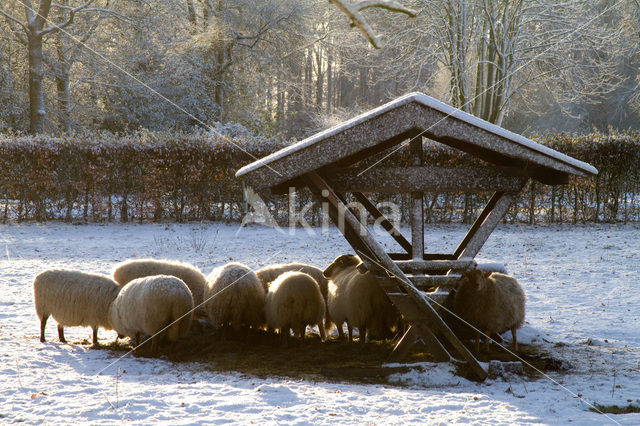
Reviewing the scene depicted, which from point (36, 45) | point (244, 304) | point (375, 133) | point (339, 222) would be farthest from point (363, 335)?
point (36, 45)

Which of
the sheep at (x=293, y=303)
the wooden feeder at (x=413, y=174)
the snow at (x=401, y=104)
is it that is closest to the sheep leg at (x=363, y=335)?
the sheep at (x=293, y=303)

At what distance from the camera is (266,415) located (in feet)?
14.3

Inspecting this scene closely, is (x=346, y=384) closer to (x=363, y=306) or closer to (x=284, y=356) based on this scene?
(x=284, y=356)

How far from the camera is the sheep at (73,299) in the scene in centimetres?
644

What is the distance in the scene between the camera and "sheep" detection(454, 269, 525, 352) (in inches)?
236

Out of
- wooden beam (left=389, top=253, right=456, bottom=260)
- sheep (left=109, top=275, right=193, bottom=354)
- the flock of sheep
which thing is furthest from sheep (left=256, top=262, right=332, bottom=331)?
sheep (left=109, top=275, right=193, bottom=354)

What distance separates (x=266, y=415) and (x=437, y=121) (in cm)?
300

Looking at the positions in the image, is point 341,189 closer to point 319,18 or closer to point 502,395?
point 502,395

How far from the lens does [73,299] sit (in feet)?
21.1

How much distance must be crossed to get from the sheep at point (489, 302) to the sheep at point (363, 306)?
0.86 metres

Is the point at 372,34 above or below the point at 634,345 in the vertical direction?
above

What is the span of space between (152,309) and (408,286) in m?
2.71

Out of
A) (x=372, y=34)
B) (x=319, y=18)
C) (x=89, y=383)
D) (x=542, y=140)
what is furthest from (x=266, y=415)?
(x=319, y=18)

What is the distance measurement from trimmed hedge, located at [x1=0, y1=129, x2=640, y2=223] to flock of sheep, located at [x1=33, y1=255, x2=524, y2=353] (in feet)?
29.1
